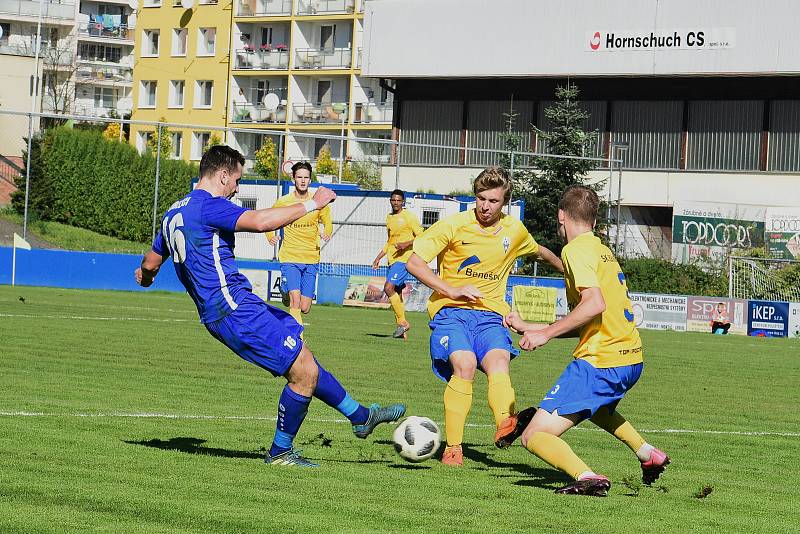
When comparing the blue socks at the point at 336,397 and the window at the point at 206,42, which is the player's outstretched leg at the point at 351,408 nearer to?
the blue socks at the point at 336,397

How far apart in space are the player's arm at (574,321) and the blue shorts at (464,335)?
166 centimetres

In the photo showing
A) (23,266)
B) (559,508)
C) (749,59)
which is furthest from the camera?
(749,59)

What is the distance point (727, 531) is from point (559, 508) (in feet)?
2.94

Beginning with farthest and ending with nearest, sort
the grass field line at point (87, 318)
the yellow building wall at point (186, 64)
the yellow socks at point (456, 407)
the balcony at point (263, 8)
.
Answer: the yellow building wall at point (186, 64) → the balcony at point (263, 8) → the grass field line at point (87, 318) → the yellow socks at point (456, 407)

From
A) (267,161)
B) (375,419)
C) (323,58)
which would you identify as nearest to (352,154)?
(267,161)

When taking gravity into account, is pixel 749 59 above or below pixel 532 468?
above

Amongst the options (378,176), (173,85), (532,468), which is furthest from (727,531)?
(173,85)

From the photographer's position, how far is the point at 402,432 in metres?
8.27

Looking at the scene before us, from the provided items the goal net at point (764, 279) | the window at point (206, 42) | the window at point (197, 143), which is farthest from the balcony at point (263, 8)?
the goal net at point (764, 279)

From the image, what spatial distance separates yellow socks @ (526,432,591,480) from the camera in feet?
23.7

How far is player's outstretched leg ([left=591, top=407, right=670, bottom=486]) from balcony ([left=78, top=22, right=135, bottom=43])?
91.2m

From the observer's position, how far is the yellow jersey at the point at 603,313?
24.4 ft

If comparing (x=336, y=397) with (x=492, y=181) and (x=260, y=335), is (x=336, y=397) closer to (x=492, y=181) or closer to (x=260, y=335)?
(x=260, y=335)

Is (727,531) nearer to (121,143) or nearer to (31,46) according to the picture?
(121,143)
